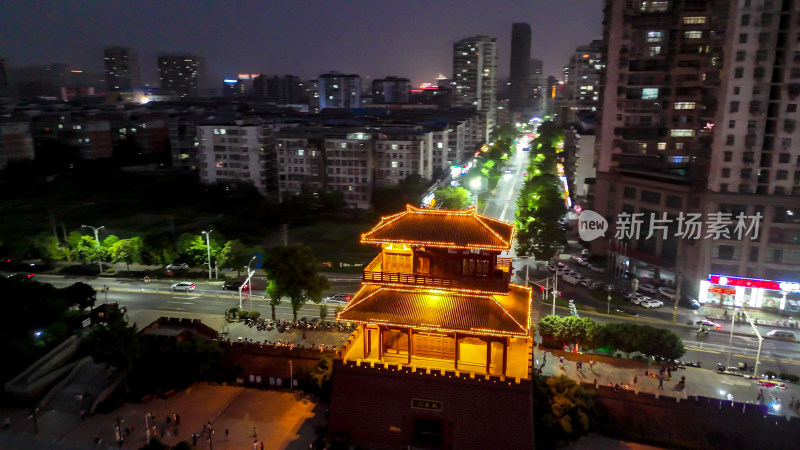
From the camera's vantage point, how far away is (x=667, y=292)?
48.6 m

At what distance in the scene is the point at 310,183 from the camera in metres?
84.4

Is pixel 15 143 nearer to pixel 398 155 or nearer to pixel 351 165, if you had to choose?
pixel 351 165

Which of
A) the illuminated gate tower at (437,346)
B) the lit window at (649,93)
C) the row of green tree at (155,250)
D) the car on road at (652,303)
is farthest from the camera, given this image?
the lit window at (649,93)

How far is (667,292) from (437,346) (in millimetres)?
30464

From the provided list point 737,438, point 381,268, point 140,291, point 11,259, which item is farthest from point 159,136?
point 737,438

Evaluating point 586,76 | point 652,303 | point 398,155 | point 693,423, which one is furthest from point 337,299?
point 586,76

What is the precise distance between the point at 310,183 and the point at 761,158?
194 feet

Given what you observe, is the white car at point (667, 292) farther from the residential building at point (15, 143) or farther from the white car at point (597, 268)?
the residential building at point (15, 143)

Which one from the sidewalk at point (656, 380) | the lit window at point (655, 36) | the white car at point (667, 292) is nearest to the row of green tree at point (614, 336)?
the sidewalk at point (656, 380)

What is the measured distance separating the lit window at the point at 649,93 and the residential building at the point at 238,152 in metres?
55.6

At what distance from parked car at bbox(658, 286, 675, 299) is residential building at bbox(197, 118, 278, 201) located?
59.8 metres

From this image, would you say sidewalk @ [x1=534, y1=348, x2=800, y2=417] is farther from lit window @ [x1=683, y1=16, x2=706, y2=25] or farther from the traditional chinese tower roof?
lit window @ [x1=683, y1=16, x2=706, y2=25]

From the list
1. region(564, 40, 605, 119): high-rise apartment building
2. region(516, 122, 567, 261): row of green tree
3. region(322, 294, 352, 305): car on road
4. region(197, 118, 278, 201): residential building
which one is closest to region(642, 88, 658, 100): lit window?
region(516, 122, 567, 261): row of green tree

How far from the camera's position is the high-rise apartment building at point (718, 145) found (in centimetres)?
4391
